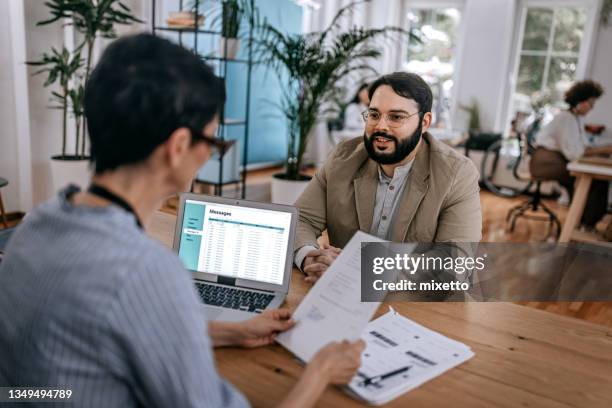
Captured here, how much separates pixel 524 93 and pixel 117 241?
711cm

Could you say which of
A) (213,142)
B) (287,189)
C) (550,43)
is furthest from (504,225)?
(213,142)

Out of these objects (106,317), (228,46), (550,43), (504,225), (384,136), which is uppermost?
(550,43)

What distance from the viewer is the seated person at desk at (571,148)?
4.84 m

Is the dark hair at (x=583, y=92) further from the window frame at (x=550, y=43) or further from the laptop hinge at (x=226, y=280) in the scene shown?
the laptop hinge at (x=226, y=280)

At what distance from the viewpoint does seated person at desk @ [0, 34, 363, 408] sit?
2.17ft

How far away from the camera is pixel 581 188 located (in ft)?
13.6

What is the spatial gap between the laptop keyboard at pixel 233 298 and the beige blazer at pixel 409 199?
35 centimetres

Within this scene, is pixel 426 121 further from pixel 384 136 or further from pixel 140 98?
pixel 140 98

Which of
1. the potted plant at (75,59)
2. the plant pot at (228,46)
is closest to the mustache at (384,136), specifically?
the potted plant at (75,59)

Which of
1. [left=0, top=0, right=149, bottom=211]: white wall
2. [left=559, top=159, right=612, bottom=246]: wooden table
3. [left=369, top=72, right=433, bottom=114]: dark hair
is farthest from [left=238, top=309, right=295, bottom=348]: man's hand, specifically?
[left=559, top=159, right=612, bottom=246]: wooden table

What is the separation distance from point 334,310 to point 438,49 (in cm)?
700

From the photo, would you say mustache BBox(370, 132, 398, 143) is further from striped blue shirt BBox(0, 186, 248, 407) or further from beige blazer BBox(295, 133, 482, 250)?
striped blue shirt BBox(0, 186, 248, 407)

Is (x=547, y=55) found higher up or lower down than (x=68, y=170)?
higher up

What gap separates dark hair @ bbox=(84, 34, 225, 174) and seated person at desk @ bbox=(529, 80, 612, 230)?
15.8ft
